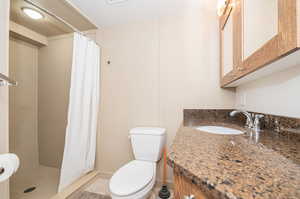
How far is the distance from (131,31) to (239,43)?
1.31m

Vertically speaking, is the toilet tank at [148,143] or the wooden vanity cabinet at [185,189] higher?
the wooden vanity cabinet at [185,189]

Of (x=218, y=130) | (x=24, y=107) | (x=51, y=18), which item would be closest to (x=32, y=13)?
(x=51, y=18)

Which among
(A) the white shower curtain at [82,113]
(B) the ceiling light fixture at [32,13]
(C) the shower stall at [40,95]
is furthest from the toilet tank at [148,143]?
(B) the ceiling light fixture at [32,13]

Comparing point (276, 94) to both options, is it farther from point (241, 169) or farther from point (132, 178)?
point (132, 178)

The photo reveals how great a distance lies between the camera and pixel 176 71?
151cm

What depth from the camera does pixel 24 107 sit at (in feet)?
5.92

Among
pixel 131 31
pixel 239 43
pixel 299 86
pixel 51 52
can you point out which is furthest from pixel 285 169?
pixel 51 52

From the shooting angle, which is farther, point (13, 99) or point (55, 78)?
point (55, 78)

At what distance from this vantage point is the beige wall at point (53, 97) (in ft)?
6.32

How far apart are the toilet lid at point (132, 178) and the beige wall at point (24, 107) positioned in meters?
1.52

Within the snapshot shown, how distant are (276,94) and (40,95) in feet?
9.27

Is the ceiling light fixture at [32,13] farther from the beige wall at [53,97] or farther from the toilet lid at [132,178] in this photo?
the toilet lid at [132,178]

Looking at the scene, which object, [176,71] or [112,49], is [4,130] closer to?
[112,49]

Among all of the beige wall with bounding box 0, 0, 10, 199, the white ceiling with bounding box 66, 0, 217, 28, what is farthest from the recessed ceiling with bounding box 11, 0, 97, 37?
the beige wall with bounding box 0, 0, 10, 199
